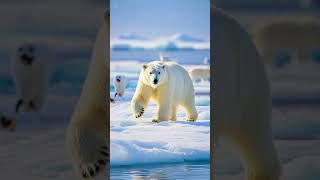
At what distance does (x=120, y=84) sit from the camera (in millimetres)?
4445

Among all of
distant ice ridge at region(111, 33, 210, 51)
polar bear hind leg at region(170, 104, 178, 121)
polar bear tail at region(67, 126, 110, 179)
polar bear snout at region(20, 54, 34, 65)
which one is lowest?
polar bear tail at region(67, 126, 110, 179)

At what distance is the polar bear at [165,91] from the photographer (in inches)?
177

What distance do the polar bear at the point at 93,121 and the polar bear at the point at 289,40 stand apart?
1274mm

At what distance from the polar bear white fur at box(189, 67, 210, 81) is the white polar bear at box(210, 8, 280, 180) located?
0.17 metres

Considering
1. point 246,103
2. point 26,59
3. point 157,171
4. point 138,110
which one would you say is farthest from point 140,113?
point 26,59

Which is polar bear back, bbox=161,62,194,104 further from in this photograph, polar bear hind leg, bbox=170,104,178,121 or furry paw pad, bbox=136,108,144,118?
furry paw pad, bbox=136,108,144,118

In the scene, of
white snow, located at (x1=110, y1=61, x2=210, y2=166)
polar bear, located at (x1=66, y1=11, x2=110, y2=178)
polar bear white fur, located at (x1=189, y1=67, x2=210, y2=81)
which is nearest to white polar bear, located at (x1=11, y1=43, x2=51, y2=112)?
polar bear, located at (x1=66, y1=11, x2=110, y2=178)

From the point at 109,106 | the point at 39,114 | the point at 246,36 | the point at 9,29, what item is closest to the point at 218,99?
the point at 246,36

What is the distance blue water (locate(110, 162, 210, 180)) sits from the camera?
4488 millimetres

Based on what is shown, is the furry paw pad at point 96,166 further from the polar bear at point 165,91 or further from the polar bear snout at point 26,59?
the polar bear snout at point 26,59

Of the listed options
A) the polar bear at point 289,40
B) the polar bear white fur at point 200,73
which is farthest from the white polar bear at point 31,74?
the polar bear at point 289,40

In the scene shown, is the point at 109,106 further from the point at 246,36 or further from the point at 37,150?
the point at 246,36

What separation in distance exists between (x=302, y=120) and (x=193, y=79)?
99cm

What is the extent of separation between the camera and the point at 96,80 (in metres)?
4.54
